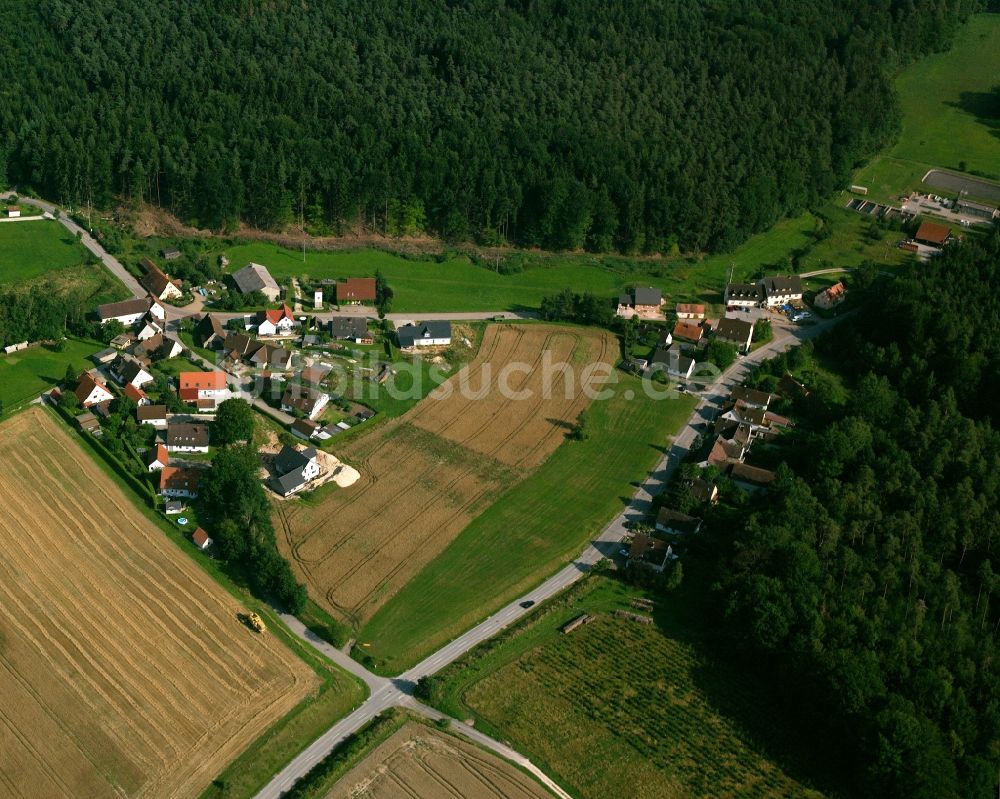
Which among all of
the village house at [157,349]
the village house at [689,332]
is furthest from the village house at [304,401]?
the village house at [689,332]

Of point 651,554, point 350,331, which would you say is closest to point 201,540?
point 651,554

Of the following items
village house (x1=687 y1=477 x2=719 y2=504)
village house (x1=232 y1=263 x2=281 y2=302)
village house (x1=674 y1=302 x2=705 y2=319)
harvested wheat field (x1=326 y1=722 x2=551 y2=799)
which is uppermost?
village house (x1=687 y1=477 x2=719 y2=504)

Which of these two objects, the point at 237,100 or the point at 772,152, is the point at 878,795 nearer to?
the point at 772,152

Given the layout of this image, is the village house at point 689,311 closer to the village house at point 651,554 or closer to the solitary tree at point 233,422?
the village house at point 651,554

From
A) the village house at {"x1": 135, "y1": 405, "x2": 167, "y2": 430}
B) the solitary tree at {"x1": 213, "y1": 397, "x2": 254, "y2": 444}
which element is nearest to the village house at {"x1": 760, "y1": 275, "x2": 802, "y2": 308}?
the solitary tree at {"x1": 213, "y1": 397, "x2": 254, "y2": 444}

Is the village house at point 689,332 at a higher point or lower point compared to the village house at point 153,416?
higher

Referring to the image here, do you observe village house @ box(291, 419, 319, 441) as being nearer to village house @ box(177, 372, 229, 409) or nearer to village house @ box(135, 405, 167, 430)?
village house @ box(177, 372, 229, 409)

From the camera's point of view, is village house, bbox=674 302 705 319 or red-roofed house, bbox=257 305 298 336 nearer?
red-roofed house, bbox=257 305 298 336
